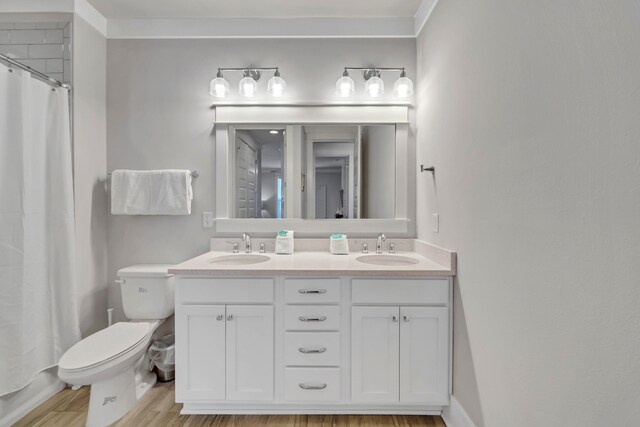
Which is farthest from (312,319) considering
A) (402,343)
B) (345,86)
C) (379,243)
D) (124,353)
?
(345,86)

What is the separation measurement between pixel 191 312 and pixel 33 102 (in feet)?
4.84

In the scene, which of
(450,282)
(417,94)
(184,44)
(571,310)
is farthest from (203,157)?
(571,310)

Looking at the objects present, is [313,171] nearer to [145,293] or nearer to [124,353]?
[145,293]

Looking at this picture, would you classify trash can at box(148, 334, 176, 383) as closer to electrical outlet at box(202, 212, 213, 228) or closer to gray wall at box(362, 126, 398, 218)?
electrical outlet at box(202, 212, 213, 228)

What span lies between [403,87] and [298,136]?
32.4 inches

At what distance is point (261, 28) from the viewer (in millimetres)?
2105

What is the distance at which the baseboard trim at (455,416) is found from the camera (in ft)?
4.56

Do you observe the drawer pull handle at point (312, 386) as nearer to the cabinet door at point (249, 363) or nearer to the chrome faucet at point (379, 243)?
the cabinet door at point (249, 363)

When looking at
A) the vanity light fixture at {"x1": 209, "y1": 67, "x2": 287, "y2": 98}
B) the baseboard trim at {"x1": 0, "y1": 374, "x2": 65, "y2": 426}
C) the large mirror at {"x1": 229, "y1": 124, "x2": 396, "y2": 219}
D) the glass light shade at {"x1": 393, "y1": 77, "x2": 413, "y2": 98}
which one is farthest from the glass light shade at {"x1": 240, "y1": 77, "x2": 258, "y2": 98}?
the baseboard trim at {"x1": 0, "y1": 374, "x2": 65, "y2": 426}

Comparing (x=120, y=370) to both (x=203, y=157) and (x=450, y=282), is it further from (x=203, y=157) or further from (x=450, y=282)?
(x=450, y=282)

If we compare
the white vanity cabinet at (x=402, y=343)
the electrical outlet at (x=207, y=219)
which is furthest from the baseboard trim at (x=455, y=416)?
the electrical outlet at (x=207, y=219)

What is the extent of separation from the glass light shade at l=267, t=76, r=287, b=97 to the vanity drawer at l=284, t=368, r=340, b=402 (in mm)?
1782

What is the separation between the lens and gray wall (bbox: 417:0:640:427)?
0.69 meters

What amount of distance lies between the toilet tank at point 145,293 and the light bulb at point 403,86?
201cm
